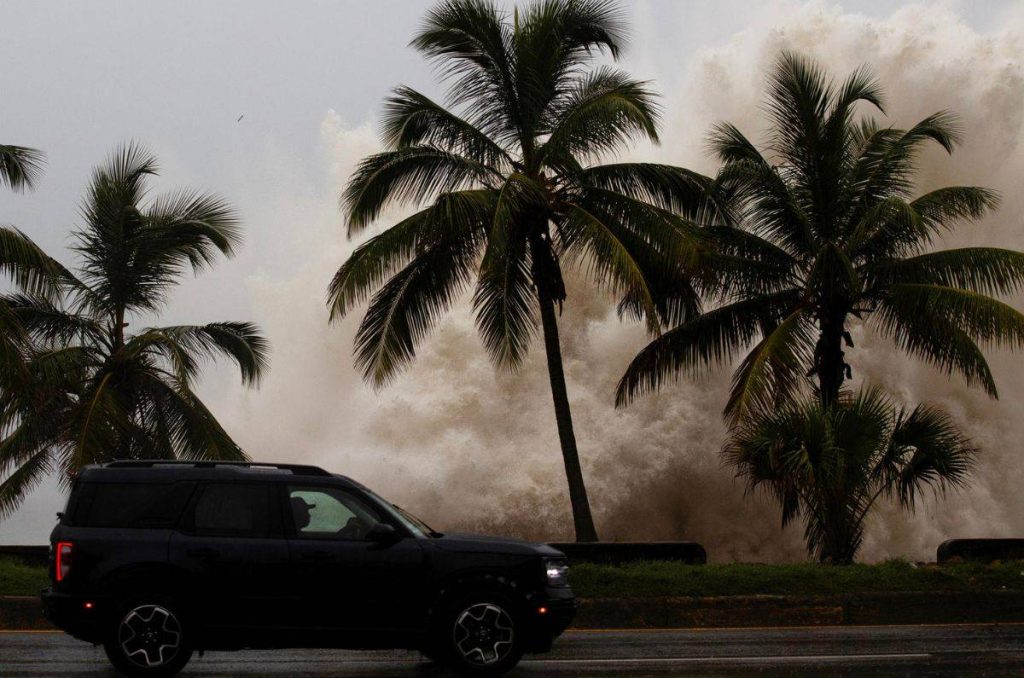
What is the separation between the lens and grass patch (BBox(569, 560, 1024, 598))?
14195mm

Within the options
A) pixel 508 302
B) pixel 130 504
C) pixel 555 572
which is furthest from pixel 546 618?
pixel 508 302

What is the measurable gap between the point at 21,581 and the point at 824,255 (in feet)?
43.5

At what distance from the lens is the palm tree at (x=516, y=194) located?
2062 cm

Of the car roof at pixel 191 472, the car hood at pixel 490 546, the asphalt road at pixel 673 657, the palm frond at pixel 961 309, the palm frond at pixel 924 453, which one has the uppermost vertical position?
the palm frond at pixel 961 309

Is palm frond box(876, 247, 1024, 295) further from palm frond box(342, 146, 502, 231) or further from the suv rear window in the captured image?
the suv rear window

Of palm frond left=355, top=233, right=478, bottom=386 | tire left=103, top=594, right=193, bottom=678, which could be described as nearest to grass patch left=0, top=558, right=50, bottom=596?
tire left=103, top=594, right=193, bottom=678

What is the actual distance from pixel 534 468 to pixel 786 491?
766 inches

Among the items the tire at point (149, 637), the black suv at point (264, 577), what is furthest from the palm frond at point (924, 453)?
the tire at point (149, 637)

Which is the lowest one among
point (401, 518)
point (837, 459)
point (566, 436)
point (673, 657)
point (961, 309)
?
point (673, 657)

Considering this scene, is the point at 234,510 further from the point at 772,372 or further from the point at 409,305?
the point at 772,372

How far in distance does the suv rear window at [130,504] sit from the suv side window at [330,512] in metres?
0.82

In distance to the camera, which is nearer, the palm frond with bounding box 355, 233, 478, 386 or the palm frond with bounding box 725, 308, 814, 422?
the palm frond with bounding box 725, 308, 814, 422

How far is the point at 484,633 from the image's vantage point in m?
9.27

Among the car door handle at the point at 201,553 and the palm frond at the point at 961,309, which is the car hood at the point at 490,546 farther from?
the palm frond at the point at 961,309
